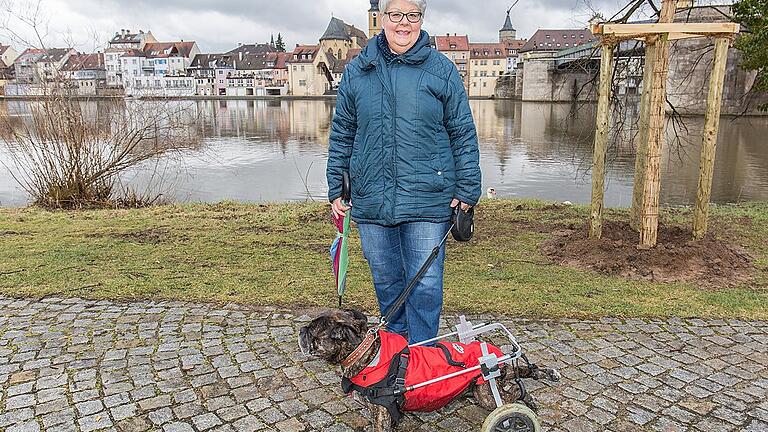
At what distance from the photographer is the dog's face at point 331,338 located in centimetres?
264

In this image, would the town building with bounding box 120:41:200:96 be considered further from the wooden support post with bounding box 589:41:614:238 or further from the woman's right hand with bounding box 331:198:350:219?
the woman's right hand with bounding box 331:198:350:219

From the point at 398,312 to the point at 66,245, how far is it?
4.78 metres

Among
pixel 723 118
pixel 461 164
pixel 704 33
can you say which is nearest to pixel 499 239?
pixel 704 33

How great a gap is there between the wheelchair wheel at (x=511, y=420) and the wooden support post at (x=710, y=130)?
13.3 feet

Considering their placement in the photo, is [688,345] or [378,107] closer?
[378,107]

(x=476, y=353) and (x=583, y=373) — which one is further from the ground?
(x=476, y=353)

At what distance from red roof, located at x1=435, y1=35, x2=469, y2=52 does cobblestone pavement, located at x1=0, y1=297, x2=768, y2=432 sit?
105326 millimetres

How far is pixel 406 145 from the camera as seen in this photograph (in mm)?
3090

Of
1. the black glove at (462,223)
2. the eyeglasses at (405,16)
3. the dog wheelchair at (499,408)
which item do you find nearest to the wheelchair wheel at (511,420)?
the dog wheelchair at (499,408)

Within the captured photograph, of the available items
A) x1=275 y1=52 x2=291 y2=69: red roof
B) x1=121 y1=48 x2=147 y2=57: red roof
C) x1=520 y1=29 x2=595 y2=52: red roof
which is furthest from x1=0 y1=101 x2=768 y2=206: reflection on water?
x1=121 y1=48 x2=147 y2=57: red roof

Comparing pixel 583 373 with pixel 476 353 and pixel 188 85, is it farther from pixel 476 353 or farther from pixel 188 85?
pixel 188 85

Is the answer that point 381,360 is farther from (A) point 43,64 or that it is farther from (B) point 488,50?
(B) point 488,50

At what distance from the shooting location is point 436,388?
2.81 metres

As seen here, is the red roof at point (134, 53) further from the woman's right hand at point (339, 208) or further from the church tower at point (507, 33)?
the woman's right hand at point (339, 208)
